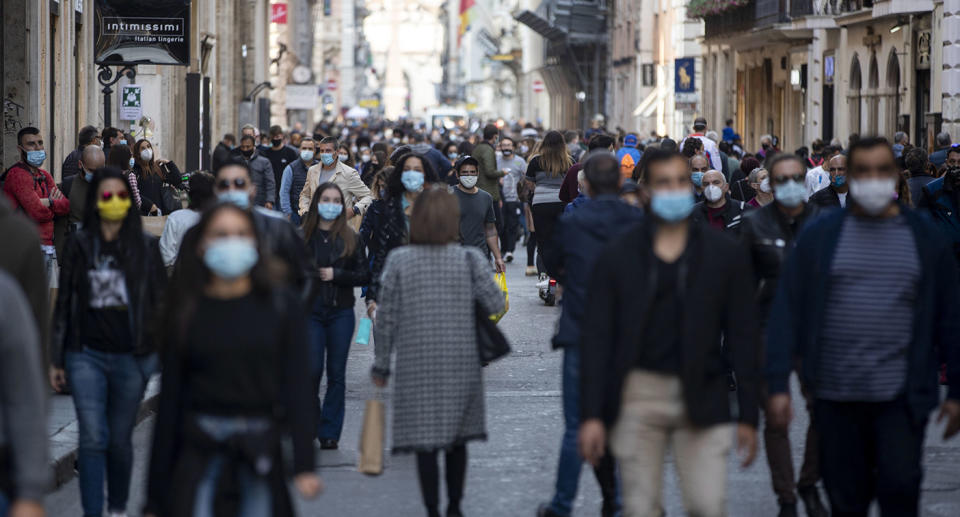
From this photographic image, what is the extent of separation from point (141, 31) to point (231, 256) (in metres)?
15.3

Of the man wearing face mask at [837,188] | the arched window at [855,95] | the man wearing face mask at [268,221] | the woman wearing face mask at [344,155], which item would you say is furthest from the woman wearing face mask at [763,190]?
the arched window at [855,95]

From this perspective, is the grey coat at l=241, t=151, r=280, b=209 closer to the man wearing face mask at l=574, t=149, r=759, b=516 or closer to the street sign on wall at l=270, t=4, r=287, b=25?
the man wearing face mask at l=574, t=149, r=759, b=516

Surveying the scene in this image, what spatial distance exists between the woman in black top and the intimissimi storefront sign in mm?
10558

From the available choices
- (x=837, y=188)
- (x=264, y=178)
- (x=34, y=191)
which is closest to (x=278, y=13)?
(x=264, y=178)

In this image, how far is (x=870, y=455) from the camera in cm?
612

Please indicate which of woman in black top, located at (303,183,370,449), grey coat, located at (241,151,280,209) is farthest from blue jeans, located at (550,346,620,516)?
grey coat, located at (241,151,280,209)

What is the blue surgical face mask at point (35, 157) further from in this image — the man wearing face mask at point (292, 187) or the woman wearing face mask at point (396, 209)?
the man wearing face mask at point (292, 187)

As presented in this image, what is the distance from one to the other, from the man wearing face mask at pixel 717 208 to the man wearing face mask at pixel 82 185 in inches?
181

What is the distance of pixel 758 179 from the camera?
12.3 meters

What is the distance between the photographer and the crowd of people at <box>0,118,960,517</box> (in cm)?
514

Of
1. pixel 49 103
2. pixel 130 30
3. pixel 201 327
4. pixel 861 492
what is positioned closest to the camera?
pixel 201 327

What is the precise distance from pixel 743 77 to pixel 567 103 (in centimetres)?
3206

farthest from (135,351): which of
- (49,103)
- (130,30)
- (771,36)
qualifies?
(771,36)

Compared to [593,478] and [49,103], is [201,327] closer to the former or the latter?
[593,478]
